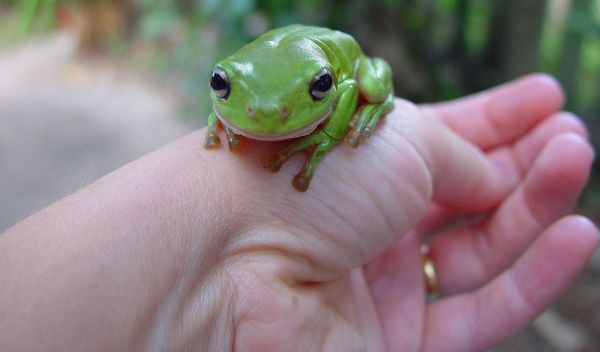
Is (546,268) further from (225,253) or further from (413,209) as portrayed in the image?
(225,253)

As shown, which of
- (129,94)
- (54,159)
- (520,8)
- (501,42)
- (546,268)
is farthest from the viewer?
(129,94)

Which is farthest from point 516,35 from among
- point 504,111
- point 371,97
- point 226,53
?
point 371,97

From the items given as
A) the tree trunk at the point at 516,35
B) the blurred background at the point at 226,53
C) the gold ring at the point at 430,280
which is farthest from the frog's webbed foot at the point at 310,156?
the tree trunk at the point at 516,35

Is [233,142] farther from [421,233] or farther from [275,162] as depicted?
[421,233]

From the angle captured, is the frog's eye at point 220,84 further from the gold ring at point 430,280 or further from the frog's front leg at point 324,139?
the gold ring at point 430,280

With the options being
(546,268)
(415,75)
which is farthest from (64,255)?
(415,75)

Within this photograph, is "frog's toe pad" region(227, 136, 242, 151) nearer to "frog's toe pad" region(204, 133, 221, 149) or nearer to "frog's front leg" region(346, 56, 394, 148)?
"frog's toe pad" region(204, 133, 221, 149)
